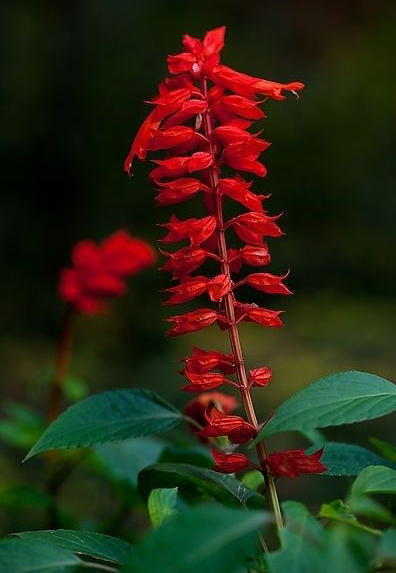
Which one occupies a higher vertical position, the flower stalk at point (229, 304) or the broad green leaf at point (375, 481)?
the flower stalk at point (229, 304)

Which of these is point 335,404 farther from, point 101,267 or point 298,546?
point 101,267

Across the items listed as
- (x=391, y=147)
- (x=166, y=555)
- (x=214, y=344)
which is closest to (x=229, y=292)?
(x=166, y=555)

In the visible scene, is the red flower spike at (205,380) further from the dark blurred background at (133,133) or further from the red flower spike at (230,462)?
the dark blurred background at (133,133)

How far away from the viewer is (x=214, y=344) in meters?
2.37

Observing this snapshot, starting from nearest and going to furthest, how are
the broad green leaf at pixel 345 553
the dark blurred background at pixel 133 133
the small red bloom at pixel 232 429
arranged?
the broad green leaf at pixel 345 553 < the small red bloom at pixel 232 429 < the dark blurred background at pixel 133 133

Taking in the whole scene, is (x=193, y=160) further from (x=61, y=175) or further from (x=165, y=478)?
(x=61, y=175)

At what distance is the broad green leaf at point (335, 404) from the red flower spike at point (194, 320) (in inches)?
3.9

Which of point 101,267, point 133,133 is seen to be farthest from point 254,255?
point 133,133

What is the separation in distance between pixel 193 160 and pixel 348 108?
4.23 m

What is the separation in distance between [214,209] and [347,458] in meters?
0.22

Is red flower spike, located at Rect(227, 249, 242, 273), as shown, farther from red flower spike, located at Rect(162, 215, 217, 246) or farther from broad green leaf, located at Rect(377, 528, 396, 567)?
broad green leaf, located at Rect(377, 528, 396, 567)

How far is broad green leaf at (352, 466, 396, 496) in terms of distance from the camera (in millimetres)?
479

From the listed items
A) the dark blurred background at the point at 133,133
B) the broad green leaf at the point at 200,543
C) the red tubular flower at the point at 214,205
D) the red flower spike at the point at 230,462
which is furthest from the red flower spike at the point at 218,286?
the dark blurred background at the point at 133,133

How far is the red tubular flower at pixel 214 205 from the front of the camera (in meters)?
0.59
